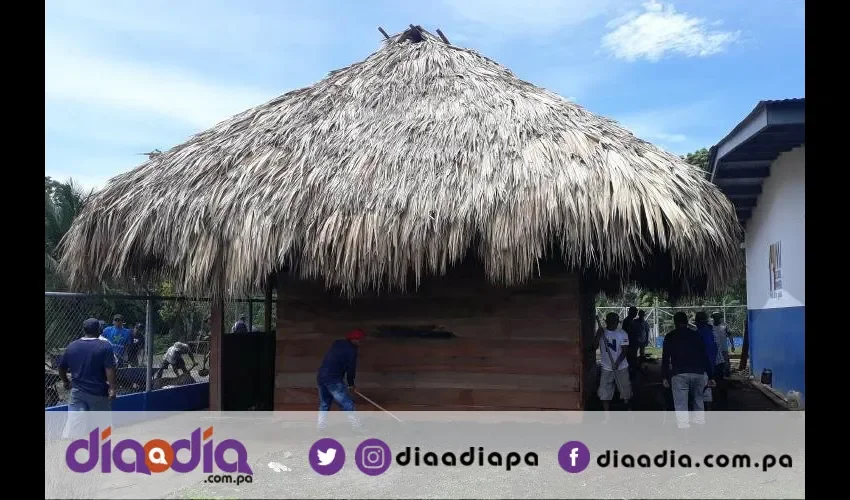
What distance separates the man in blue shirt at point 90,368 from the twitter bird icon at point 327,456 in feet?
6.85

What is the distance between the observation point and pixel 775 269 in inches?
411

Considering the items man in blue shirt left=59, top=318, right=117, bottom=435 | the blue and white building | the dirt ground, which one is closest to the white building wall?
the blue and white building

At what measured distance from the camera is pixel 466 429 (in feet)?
23.9

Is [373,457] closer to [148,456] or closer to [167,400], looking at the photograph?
[148,456]

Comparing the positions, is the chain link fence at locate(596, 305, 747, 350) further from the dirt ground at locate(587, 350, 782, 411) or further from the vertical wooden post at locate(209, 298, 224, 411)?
the vertical wooden post at locate(209, 298, 224, 411)

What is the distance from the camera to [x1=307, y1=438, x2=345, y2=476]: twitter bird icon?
6.22 metres

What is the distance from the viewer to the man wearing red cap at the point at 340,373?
7000 mm

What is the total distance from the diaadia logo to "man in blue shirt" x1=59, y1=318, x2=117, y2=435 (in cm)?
38

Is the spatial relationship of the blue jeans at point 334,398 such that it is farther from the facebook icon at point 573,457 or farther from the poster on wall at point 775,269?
the poster on wall at point 775,269

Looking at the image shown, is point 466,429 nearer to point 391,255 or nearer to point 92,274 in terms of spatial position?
point 391,255

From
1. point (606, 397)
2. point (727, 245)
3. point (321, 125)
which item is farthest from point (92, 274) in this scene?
point (727, 245)

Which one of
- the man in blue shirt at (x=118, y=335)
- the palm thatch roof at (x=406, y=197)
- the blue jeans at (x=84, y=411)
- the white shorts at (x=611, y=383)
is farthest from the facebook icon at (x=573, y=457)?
the man in blue shirt at (x=118, y=335)
